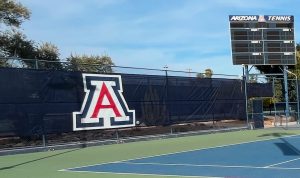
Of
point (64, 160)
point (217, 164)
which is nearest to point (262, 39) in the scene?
point (64, 160)

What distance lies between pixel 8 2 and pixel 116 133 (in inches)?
769

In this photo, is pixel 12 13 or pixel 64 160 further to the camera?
pixel 12 13

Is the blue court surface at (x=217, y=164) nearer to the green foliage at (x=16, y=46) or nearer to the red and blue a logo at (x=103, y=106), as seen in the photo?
the red and blue a logo at (x=103, y=106)

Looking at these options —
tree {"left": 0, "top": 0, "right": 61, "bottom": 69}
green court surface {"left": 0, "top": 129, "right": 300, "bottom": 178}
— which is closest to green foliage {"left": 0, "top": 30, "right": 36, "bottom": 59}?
tree {"left": 0, "top": 0, "right": 61, "bottom": 69}

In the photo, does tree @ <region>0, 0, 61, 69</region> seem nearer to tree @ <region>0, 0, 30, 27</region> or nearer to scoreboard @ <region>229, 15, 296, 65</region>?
tree @ <region>0, 0, 30, 27</region>

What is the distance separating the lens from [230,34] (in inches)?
1245

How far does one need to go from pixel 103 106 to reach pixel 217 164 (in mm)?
8005

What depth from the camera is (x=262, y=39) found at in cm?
3195

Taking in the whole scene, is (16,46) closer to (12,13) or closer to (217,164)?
(12,13)

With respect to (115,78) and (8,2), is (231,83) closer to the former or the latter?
(115,78)

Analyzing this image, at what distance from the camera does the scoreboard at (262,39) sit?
31562mm

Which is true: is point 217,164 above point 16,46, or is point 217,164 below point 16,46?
below

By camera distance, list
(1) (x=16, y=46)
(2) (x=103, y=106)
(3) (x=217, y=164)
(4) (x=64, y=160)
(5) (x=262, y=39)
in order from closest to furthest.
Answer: (3) (x=217, y=164) < (4) (x=64, y=160) < (2) (x=103, y=106) < (5) (x=262, y=39) < (1) (x=16, y=46)

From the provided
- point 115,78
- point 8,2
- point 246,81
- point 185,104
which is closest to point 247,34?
point 246,81
